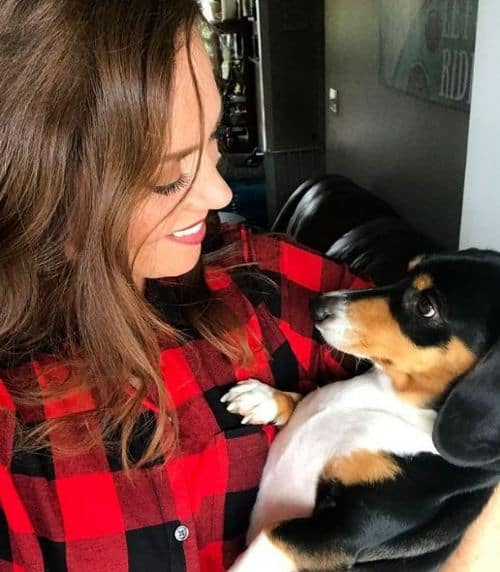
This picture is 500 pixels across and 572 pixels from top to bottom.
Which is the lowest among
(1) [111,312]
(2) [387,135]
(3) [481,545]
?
(3) [481,545]

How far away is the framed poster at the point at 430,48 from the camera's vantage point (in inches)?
64.6

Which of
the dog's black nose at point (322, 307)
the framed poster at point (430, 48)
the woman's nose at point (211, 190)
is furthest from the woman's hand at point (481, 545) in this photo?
the framed poster at point (430, 48)

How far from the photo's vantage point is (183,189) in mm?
843

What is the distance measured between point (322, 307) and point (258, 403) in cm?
17

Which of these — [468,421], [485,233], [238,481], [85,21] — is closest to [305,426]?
[238,481]

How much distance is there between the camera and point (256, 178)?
3900 mm

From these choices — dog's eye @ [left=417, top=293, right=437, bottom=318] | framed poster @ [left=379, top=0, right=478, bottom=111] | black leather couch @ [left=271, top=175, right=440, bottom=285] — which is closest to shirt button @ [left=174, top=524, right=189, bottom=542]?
dog's eye @ [left=417, top=293, right=437, bottom=318]

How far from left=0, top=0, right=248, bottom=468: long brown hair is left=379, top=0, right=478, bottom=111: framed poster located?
100 centimetres

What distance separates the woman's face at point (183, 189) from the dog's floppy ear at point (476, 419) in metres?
0.39

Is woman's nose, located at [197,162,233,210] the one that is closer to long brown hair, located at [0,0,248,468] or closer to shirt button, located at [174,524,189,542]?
long brown hair, located at [0,0,248,468]

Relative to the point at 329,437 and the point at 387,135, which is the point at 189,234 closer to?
the point at 329,437

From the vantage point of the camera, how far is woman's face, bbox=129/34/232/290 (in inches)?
31.7

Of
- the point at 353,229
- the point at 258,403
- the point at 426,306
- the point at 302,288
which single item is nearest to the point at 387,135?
the point at 353,229

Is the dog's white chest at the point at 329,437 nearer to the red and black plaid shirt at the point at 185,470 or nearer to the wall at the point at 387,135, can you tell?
the red and black plaid shirt at the point at 185,470
